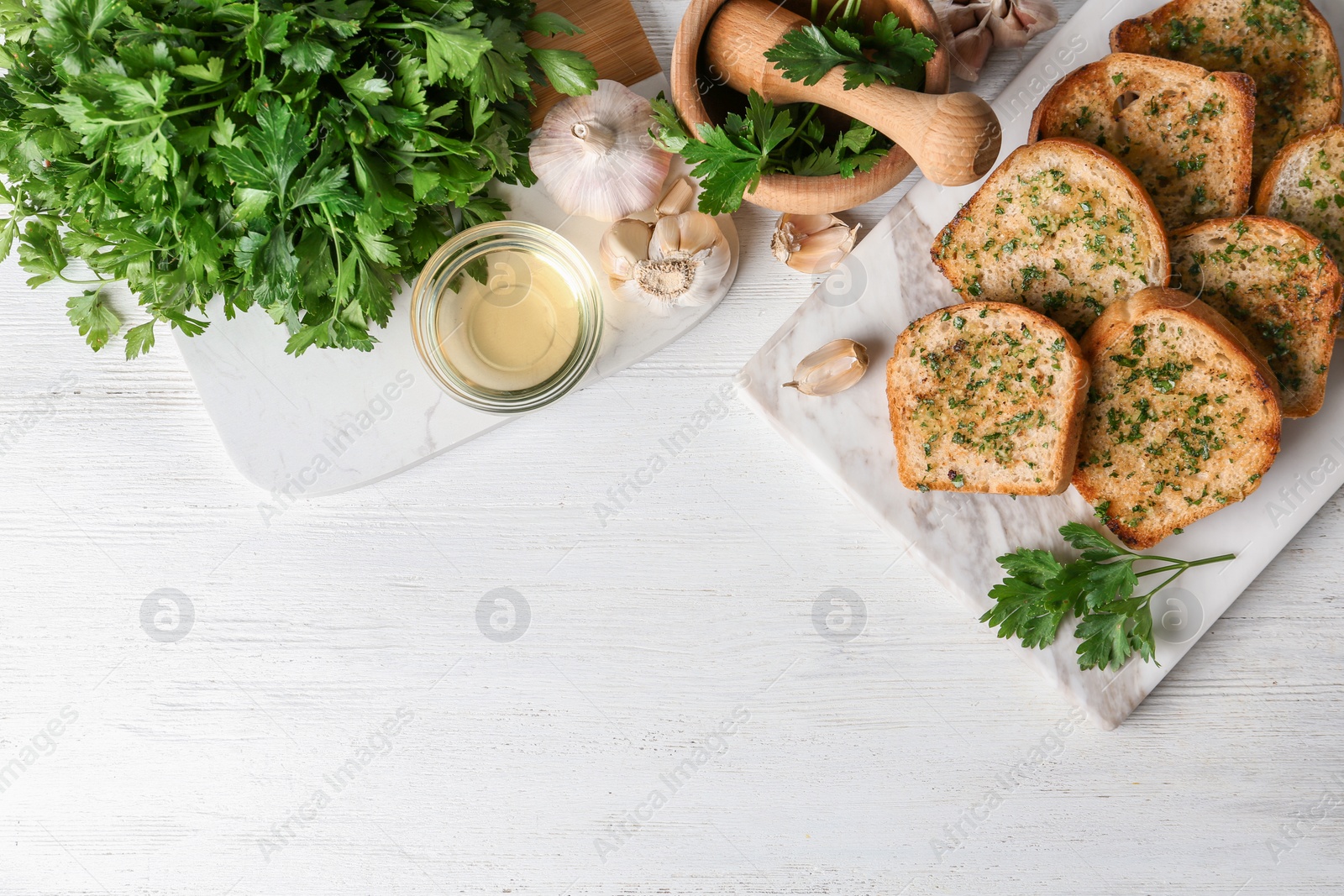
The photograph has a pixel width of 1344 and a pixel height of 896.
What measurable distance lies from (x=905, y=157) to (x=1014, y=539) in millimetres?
812

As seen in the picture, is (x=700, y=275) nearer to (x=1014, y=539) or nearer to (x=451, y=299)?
(x=451, y=299)

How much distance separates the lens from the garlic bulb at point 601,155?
163 centimetres

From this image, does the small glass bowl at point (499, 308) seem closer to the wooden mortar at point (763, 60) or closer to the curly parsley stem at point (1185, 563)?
the wooden mortar at point (763, 60)

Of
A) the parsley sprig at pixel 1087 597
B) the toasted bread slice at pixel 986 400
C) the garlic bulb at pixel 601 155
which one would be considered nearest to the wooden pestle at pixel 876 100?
the garlic bulb at pixel 601 155

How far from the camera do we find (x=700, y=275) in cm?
170

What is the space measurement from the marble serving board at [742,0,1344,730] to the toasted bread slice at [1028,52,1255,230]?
13cm

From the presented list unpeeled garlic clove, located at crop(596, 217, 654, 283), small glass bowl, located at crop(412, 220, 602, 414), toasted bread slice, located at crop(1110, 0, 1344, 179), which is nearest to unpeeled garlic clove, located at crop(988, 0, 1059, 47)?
toasted bread slice, located at crop(1110, 0, 1344, 179)

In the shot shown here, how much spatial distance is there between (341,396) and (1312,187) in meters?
1.92

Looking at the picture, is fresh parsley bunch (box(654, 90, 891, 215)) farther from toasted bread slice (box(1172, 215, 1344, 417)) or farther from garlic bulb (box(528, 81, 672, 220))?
toasted bread slice (box(1172, 215, 1344, 417))

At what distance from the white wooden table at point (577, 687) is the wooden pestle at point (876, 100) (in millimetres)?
363

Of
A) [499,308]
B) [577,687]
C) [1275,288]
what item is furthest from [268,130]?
[1275,288]

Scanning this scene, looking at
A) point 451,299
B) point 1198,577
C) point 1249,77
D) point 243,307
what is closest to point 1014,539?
point 1198,577

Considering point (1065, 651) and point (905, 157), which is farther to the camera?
point (1065, 651)

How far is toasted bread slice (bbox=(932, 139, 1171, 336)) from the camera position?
150 centimetres
